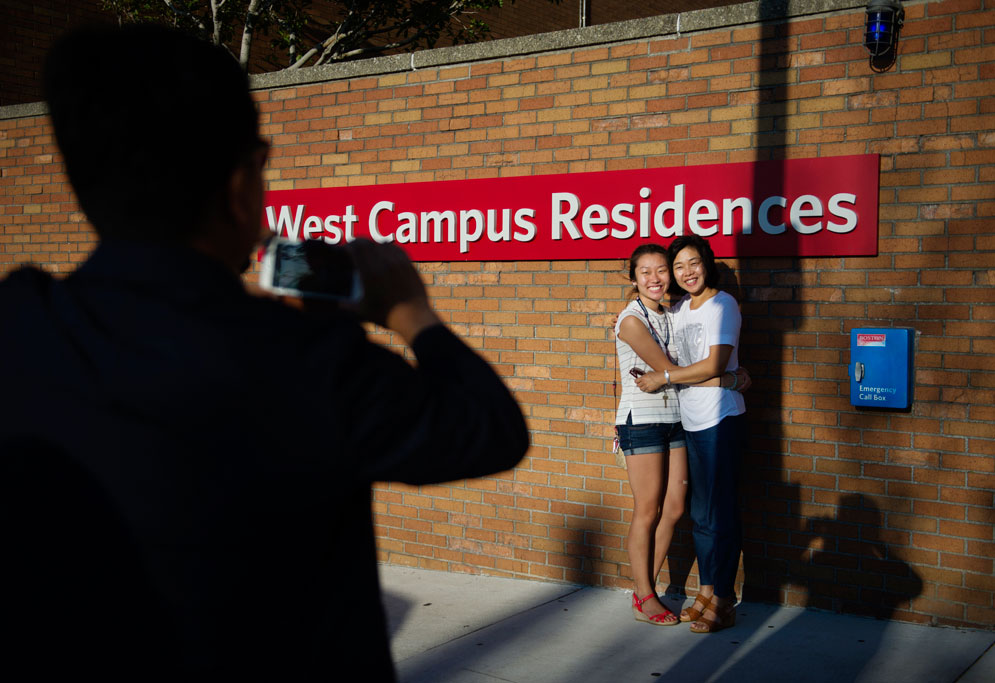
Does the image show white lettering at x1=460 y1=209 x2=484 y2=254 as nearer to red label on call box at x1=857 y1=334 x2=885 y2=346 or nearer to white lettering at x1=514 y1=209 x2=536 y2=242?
white lettering at x1=514 y1=209 x2=536 y2=242

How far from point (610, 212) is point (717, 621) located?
2.23 metres

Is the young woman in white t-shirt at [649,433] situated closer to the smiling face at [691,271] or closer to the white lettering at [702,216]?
the smiling face at [691,271]

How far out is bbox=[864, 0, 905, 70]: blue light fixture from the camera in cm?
447

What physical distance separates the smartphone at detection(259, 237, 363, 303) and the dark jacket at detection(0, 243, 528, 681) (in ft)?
0.37

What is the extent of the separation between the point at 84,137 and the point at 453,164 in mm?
4876

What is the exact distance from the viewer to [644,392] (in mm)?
4695

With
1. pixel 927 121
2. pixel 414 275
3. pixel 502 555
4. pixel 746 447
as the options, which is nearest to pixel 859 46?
pixel 927 121

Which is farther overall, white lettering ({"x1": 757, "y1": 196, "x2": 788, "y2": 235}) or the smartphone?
white lettering ({"x1": 757, "y1": 196, "x2": 788, "y2": 235})

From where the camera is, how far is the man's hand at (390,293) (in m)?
1.20

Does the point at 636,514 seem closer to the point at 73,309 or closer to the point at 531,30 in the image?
the point at 73,309

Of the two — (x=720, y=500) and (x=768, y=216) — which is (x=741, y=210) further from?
(x=720, y=500)

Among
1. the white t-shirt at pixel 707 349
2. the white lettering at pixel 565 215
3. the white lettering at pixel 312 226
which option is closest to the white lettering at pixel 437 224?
the white lettering at pixel 565 215

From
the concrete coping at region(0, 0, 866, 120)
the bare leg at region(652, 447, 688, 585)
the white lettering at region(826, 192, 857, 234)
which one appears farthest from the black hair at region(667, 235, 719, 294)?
the concrete coping at region(0, 0, 866, 120)

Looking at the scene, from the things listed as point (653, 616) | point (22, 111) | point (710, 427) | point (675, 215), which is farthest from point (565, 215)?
point (22, 111)
